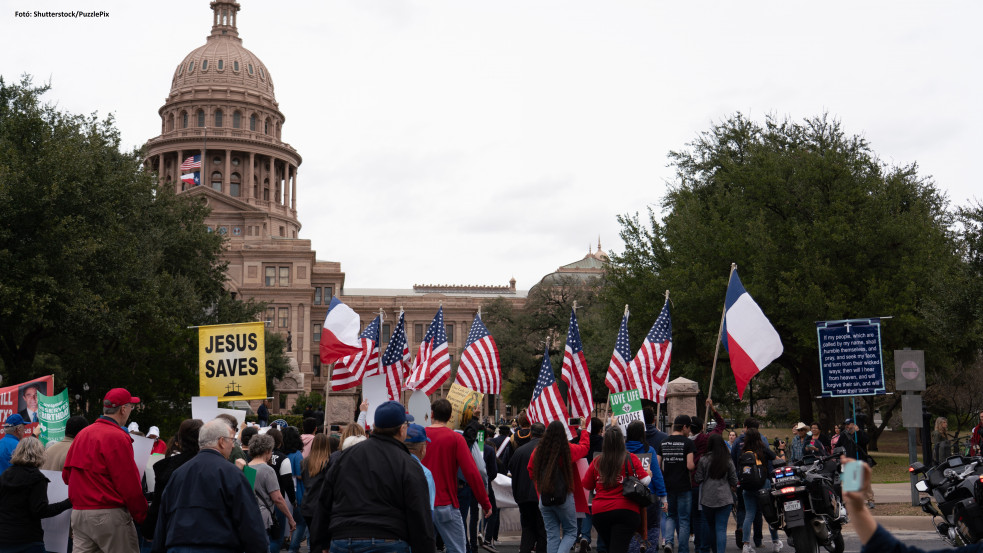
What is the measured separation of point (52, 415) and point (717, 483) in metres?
9.02

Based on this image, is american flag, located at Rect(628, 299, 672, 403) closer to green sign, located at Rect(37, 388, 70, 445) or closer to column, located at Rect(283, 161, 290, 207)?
green sign, located at Rect(37, 388, 70, 445)

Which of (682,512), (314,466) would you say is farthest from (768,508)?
(314,466)

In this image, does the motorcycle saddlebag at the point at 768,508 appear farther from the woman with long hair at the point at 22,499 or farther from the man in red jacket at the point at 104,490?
the woman with long hair at the point at 22,499

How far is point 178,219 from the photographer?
4472 centimetres

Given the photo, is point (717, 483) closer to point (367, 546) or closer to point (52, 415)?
point (367, 546)

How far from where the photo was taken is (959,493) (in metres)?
8.20

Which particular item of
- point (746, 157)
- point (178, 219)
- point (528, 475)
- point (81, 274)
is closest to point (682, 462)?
point (528, 475)

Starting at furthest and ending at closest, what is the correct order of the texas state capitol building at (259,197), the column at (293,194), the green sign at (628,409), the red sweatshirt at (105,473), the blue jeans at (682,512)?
1. the column at (293,194)
2. the texas state capitol building at (259,197)
3. the green sign at (628,409)
4. the blue jeans at (682,512)
5. the red sweatshirt at (105,473)

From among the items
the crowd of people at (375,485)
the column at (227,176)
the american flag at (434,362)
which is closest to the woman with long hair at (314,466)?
the crowd of people at (375,485)

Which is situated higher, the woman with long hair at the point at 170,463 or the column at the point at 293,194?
the column at the point at 293,194

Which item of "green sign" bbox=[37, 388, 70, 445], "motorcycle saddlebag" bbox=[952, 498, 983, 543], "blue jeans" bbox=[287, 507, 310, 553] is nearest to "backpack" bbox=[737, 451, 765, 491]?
"motorcycle saddlebag" bbox=[952, 498, 983, 543]

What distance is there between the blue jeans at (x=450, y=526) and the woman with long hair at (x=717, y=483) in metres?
3.15

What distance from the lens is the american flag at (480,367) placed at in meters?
17.7

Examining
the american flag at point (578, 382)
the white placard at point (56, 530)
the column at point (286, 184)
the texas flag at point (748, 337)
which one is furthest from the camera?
the column at point (286, 184)
